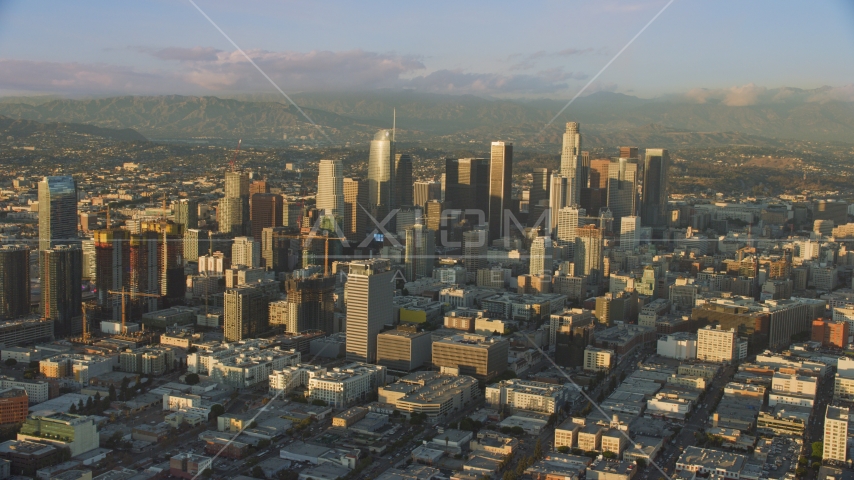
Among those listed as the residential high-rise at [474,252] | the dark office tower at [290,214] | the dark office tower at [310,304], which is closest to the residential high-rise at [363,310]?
the dark office tower at [310,304]

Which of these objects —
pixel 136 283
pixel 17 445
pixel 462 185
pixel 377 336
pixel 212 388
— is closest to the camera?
pixel 17 445

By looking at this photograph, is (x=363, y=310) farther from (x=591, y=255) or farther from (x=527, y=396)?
(x=591, y=255)

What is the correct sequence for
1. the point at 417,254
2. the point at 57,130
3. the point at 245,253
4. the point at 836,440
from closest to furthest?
the point at 836,440
the point at 245,253
the point at 417,254
the point at 57,130

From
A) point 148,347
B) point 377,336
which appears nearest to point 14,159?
point 148,347

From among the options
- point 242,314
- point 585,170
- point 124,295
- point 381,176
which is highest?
point 585,170

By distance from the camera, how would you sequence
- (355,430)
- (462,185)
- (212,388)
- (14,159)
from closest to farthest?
(355,430) → (212,388) → (462,185) → (14,159)

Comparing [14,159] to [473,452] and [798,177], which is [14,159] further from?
[798,177]

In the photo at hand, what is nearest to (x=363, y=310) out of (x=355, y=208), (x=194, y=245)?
(x=194, y=245)
